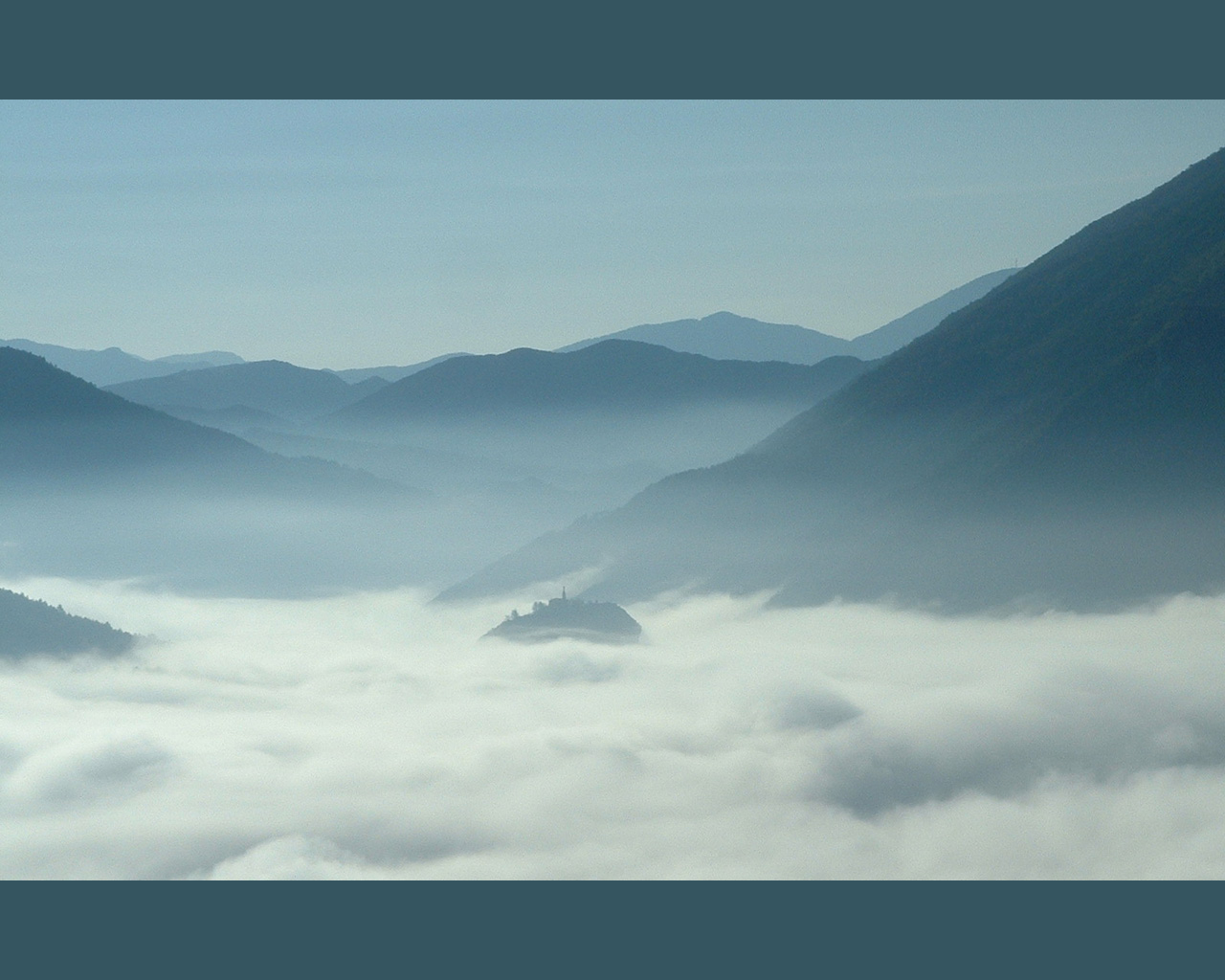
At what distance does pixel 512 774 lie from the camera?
183 m

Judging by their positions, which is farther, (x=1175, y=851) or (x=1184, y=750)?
(x=1184, y=750)

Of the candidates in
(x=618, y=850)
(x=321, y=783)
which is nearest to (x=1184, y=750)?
(x=618, y=850)

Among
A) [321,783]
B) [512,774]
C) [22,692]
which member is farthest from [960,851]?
[22,692]

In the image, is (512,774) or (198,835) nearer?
(198,835)

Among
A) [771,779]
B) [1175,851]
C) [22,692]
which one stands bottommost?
[1175,851]

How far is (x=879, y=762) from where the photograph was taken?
622 ft

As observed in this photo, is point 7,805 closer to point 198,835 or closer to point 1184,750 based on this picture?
point 198,835

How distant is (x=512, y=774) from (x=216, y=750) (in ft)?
158

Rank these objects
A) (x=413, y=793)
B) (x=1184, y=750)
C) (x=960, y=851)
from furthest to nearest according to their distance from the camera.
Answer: (x=1184, y=750) < (x=413, y=793) < (x=960, y=851)

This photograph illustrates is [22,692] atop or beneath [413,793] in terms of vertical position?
atop

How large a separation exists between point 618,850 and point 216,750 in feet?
265

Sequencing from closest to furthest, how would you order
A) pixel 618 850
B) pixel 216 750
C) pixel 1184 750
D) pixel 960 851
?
1. pixel 618 850
2. pixel 960 851
3. pixel 1184 750
4. pixel 216 750

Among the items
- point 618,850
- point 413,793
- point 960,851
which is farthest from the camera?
point 413,793

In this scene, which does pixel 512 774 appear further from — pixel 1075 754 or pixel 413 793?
pixel 1075 754
